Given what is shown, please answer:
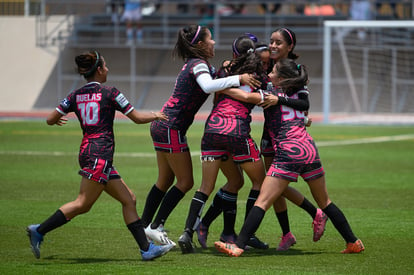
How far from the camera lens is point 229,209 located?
7.78m

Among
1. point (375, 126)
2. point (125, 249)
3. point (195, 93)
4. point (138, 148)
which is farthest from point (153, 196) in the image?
point (375, 126)

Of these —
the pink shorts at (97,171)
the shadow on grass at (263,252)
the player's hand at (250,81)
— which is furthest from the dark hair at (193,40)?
the shadow on grass at (263,252)

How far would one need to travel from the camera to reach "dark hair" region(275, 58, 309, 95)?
7367mm

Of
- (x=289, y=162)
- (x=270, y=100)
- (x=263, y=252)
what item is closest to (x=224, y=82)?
(x=270, y=100)

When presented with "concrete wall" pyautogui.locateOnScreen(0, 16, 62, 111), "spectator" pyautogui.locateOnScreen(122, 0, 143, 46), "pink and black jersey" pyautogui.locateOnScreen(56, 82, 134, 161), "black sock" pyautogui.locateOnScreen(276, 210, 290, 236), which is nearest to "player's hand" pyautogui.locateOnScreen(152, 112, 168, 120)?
"pink and black jersey" pyautogui.locateOnScreen(56, 82, 134, 161)

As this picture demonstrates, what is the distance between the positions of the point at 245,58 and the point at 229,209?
148 centimetres

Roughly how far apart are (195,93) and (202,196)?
100 centimetres

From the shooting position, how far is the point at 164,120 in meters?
7.65

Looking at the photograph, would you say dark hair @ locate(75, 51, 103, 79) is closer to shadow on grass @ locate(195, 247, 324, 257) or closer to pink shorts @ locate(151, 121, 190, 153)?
pink shorts @ locate(151, 121, 190, 153)

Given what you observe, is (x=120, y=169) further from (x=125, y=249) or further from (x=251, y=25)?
(x=251, y=25)

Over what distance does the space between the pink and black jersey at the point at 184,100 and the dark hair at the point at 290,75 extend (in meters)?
0.66

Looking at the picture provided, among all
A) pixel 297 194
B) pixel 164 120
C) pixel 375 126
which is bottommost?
pixel 375 126

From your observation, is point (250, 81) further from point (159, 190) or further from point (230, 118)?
point (159, 190)

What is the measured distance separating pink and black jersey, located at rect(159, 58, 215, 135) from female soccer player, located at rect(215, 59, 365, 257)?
2.39 feet
